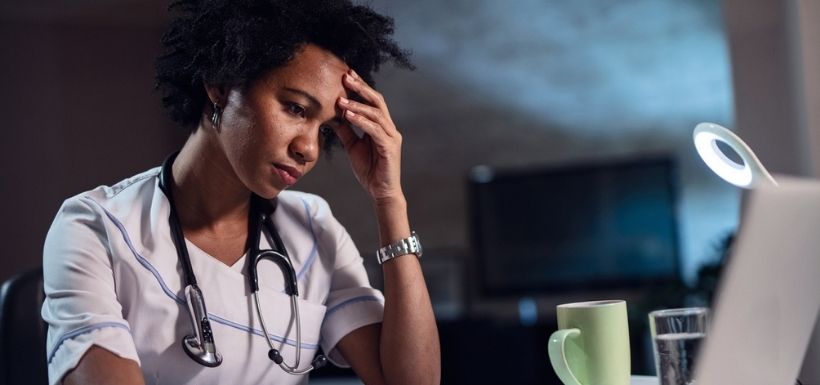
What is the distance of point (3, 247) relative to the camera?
4801 millimetres

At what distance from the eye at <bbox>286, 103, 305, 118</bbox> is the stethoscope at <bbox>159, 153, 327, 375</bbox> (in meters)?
0.23

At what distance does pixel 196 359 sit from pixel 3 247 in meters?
4.03

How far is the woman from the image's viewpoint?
125cm

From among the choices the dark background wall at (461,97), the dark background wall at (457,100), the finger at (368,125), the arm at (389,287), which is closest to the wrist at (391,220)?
the arm at (389,287)

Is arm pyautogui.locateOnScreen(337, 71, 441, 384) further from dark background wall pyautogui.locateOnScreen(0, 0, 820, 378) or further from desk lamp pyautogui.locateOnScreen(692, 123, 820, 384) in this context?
dark background wall pyautogui.locateOnScreen(0, 0, 820, 378)

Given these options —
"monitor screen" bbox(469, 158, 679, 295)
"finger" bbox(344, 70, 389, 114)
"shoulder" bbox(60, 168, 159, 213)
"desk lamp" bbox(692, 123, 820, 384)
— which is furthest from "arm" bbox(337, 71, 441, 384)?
"monitor screen" bbox(469, 158, 679, 295)

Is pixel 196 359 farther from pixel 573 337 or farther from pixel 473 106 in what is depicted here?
pixel 473 106

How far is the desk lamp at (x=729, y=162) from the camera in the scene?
3.04 ft

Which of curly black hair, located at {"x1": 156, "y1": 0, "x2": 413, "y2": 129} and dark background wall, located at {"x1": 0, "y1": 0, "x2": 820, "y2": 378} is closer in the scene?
curly black hair, located at {"x1": 156, "y1": 0, "x2": 413, "y2": 129}

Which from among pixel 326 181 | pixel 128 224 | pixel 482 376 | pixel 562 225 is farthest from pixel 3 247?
pixel 128 224

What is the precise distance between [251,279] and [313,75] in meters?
0.33

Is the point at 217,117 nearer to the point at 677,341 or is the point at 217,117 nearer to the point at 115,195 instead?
the point at 115,195

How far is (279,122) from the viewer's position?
1.27m

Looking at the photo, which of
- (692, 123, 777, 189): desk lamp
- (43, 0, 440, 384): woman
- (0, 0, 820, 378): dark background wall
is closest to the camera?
(692, 123, 777, 189): desk lamp
